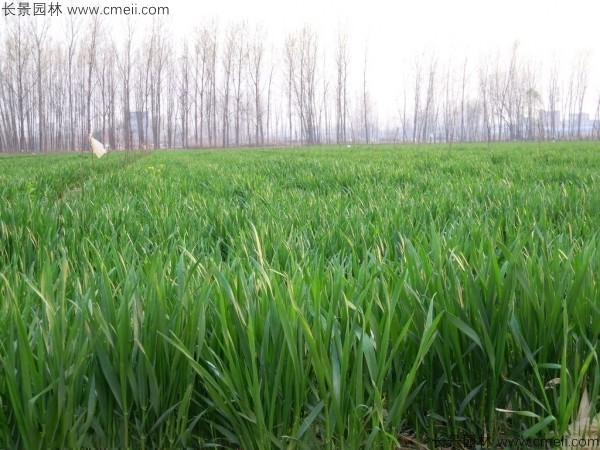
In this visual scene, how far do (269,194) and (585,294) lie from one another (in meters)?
2.99

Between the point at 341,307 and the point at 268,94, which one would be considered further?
the point at 268,94

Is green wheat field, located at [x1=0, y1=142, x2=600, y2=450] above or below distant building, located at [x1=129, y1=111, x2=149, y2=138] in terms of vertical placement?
below

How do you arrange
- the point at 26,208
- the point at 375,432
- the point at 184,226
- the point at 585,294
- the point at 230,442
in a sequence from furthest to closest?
the point at 26,208 < the point at 184,226 < the point at 585,294 < the point at 230,442 < the point at 375,432

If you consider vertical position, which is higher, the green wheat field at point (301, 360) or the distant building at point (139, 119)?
the distant building at point (139, 119)

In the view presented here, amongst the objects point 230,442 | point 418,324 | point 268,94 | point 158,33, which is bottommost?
point 230,442

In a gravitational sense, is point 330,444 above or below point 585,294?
below

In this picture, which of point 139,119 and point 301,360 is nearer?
point 301,360

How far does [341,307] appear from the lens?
1078mm

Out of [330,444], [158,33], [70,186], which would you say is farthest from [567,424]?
[158,33]

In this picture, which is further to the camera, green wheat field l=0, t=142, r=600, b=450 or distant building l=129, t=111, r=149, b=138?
distant building l=129, t=111, r=149, b=138

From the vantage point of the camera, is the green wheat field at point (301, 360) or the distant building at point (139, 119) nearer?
the green wheat field at point (301, 360)

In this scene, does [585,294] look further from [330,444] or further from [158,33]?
[158,33]

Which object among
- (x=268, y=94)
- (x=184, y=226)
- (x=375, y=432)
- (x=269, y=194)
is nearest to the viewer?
(x=375, y=432)

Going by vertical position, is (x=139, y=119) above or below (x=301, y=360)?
above
